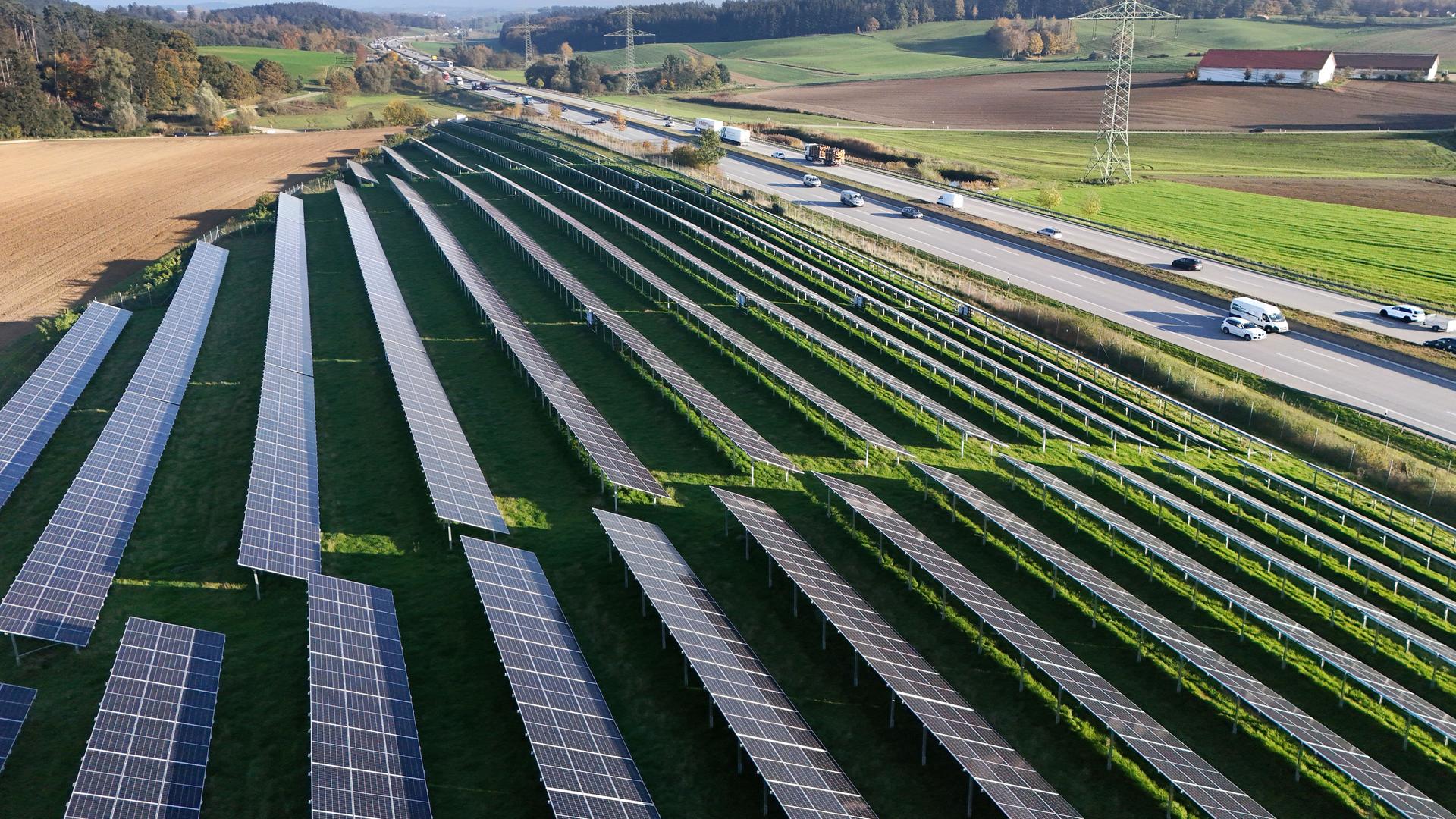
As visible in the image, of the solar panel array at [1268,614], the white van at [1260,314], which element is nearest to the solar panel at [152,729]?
the solar panel array at [1268,614]

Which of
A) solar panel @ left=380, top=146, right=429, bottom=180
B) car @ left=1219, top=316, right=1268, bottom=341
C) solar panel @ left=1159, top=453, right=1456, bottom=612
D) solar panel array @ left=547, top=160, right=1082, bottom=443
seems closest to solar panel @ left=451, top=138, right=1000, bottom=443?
solar panel array @ left=547, top=160, right=1082, bottom=443

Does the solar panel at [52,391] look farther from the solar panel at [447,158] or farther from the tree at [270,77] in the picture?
the tree at [270,77]

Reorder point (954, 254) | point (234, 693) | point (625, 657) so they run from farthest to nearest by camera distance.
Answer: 1. point (954, 254)
2. point (625, 657)
3. point (234, 693)

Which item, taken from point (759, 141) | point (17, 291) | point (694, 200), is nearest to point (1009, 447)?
point (694, 200)

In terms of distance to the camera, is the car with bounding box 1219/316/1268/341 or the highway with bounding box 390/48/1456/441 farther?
the car with bounding box 1219/316/1268/341

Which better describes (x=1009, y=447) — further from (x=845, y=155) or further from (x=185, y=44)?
(x=185, y=44)

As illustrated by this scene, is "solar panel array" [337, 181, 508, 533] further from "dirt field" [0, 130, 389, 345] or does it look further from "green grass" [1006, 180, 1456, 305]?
"green grass" [1006, 180, 1456, 305]
